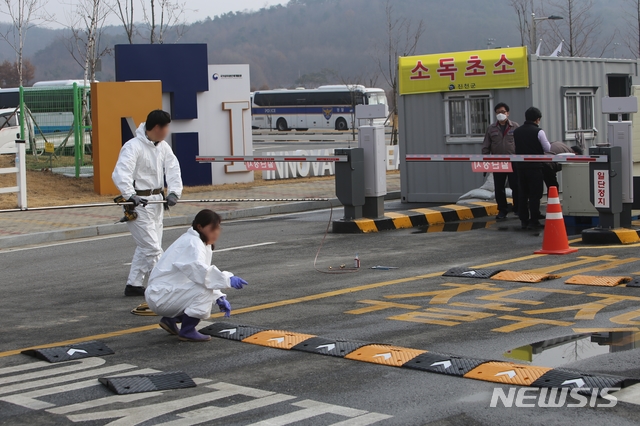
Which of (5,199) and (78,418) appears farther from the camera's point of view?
(5,199)

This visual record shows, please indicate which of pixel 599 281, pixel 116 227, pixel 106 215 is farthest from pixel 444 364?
pixel 106 215

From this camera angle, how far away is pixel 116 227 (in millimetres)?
15836

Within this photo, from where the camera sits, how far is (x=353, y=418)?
5.38m

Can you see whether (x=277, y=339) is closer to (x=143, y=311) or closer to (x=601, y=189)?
(x=143, y=311)

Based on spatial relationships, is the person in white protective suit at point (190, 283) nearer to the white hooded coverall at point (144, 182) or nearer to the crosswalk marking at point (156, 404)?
the crosswalk marking at point (156, 404)

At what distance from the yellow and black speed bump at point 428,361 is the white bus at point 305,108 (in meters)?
57.0

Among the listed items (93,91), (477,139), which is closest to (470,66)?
(477,139)

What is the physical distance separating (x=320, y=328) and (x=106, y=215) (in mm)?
10476

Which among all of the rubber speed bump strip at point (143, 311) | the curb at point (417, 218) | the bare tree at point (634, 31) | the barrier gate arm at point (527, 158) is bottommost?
the rubber speed bump strip at point (143, 311)

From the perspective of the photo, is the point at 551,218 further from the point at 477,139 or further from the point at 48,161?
the point at 48,161

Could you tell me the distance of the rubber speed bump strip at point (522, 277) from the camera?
9.66 metres

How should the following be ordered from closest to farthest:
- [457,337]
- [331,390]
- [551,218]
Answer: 1. [331,390]
2. [457,337]
3. [551,218]

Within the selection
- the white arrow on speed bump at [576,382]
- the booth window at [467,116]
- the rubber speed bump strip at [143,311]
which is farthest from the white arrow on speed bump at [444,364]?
the booth window at [467,116]

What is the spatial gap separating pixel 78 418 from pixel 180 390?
0.75 meters
